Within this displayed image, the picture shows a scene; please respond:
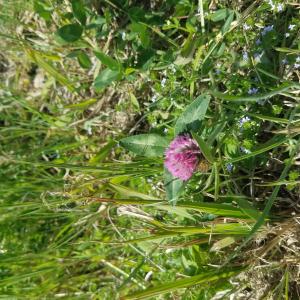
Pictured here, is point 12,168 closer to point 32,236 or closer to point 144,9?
point 32,236

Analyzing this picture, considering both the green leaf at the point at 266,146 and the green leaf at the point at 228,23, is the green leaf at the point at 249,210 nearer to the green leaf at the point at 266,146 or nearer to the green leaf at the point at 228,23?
the green leaf at the point at 266,146

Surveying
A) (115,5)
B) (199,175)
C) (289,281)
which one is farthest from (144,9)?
(289,281)

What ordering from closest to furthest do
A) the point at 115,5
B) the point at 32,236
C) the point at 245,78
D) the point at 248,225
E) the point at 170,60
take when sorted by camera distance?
the point at 248,225
the point at 245,78
the point at 170,60
the point at 115,5
the point at 32,236

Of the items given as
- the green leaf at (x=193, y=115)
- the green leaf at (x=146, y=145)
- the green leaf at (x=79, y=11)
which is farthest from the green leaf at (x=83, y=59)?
the green leaf at (x=193, y=115)

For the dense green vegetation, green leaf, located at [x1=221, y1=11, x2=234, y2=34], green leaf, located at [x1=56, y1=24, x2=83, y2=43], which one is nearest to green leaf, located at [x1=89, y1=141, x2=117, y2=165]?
the dense green vegetation

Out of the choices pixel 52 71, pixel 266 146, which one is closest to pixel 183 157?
pixel 266 146

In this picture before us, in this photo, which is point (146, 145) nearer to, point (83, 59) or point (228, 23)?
point (228, 23)

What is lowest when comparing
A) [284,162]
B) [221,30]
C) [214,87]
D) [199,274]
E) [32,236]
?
[32,236]
